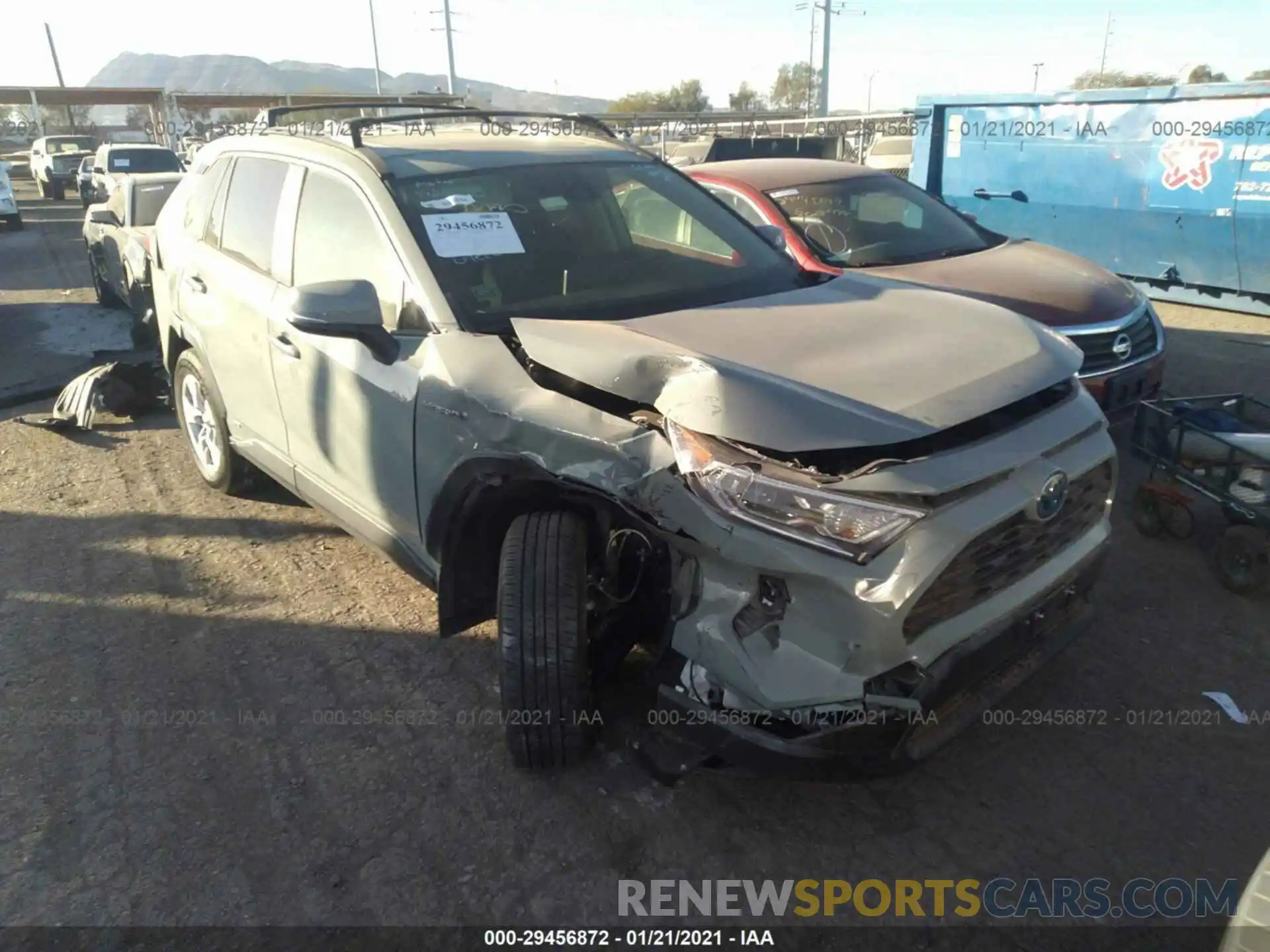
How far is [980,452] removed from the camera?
2463mm

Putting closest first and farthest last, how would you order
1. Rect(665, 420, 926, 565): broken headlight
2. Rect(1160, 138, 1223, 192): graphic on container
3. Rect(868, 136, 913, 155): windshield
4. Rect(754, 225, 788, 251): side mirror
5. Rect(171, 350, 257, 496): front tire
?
Rect(665, 420, 926, 565): broken headlight → Rect(754, 225, 788, 251): side mirror → Rect(171, 350, 257, 496): front tire → Rect(1160, 138, 1223, 192): graphic on container → Rect(868, 136, 913, 155): windshield

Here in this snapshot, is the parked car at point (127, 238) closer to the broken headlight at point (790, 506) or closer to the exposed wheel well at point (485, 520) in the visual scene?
the exposed wheel well at point (485, 520)

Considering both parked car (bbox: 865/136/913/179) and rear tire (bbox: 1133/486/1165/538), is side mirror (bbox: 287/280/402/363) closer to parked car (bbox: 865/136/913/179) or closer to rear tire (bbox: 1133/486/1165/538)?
rear tire (bbox: 1133/486/1165/538)

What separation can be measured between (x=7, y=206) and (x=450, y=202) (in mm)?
20952

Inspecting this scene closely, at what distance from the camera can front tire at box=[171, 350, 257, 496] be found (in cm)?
475

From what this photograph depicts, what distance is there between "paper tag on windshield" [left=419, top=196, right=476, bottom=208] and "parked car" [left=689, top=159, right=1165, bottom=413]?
194cm

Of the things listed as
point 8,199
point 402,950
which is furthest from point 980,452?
point 8,199

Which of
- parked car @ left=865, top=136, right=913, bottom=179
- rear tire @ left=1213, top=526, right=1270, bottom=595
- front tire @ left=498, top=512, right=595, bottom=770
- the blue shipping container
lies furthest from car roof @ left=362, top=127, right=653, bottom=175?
parked car @ left=865, top=136, right=913, bottom=179

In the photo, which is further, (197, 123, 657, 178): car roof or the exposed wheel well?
(197, 123, 657, 178): car roof

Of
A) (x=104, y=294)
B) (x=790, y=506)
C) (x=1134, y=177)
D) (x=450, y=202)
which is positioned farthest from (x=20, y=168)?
(x=790, y=506)

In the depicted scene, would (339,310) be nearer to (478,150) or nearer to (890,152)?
(478,150)

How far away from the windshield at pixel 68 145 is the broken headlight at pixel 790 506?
109ft

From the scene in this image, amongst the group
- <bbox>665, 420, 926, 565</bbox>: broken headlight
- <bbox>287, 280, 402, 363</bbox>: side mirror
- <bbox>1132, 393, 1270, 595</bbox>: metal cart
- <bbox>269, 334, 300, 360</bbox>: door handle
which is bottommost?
<bbox>1132, 393, 1270, 595</bbox>: metal cart

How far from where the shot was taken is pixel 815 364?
8.82ft
